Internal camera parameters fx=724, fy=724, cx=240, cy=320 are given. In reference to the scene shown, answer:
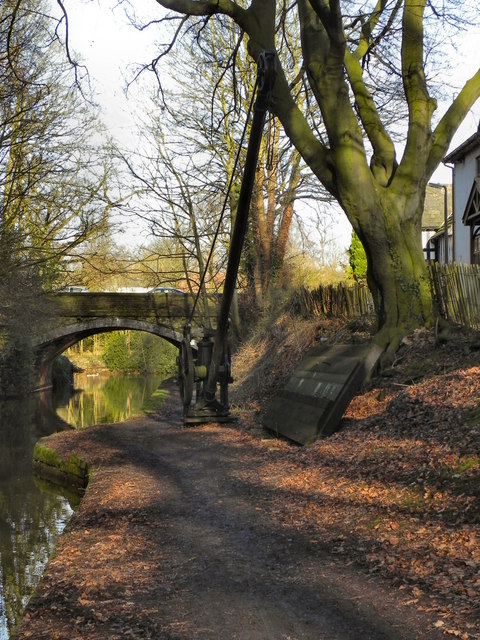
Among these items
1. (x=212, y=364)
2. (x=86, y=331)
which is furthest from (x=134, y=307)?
A: (x=212, y=364)

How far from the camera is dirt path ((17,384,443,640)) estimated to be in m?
3.90

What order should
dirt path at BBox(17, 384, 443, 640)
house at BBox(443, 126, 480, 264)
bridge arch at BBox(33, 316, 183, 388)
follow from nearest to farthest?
1. dirt path at BBox(17, 384, 443, 640)
2. house at BBox(443, 126, 480, 264)
3. bridge arch at BBox(33, 316, 183, 388)

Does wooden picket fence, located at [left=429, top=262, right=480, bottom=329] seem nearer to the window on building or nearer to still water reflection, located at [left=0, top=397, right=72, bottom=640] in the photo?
still water reflection, located at [left=0, top=397, right=72, bottom=640]

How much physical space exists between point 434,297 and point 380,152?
2436 mm

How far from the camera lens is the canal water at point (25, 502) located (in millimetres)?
7150

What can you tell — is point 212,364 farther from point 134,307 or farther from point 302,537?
point 134,307

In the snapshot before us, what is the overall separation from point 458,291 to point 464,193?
60.6 feet

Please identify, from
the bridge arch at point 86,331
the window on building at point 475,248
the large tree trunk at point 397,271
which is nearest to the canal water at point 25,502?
the bridge arch at point 86,331

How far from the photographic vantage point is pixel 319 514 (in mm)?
6105

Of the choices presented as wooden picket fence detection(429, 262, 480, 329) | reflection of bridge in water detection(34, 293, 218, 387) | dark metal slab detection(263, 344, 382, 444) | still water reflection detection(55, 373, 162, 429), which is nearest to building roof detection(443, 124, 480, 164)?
reflection of bridge in water detection(34, 293, 218, 387)

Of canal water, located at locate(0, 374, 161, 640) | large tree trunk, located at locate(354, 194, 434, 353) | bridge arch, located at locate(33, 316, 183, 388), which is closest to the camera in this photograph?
canal water, located at locate(0, 374, 161, 640)

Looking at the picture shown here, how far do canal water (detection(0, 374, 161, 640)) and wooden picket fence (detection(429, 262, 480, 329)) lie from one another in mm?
6198

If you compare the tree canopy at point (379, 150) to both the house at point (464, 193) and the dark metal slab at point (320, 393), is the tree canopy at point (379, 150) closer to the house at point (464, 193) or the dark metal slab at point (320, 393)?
the dark metal slab at point (320, 393)

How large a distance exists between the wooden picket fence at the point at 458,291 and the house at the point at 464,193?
46.2 feet
